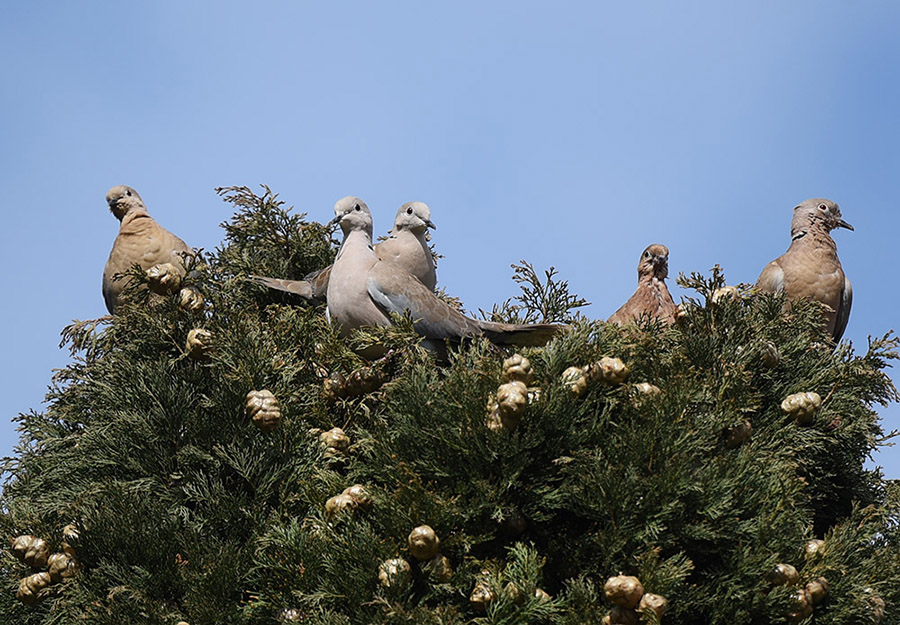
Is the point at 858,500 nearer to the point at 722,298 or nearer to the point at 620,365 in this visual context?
the point at 722,298

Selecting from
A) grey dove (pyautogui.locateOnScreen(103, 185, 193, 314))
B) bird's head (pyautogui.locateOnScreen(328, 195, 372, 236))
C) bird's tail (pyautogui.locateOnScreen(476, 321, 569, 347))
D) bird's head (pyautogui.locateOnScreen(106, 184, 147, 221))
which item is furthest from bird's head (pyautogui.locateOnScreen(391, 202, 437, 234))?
bird's head (pyautogui.locateOnScreen(106, 184, 147, 221))

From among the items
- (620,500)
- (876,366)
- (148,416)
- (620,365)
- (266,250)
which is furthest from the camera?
(266,250)

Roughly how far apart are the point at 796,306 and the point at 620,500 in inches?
67.7

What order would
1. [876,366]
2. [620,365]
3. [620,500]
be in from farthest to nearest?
[876,366]
[620,365]
[620,500]

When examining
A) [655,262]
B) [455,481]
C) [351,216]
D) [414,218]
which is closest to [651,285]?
[655,262]

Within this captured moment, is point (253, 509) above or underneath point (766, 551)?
above

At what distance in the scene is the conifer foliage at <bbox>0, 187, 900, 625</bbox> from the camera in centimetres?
368

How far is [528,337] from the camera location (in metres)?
4.90

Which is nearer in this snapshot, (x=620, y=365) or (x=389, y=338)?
A: (x=620, y=365)

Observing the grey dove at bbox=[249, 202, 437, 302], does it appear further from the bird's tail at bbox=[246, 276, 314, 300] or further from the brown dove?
the brown dove

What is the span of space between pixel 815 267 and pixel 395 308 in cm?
244

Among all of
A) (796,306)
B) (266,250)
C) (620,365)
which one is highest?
(266,250)

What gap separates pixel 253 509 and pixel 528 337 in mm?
1432

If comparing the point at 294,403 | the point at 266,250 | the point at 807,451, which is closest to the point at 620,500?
the point at 807,451
